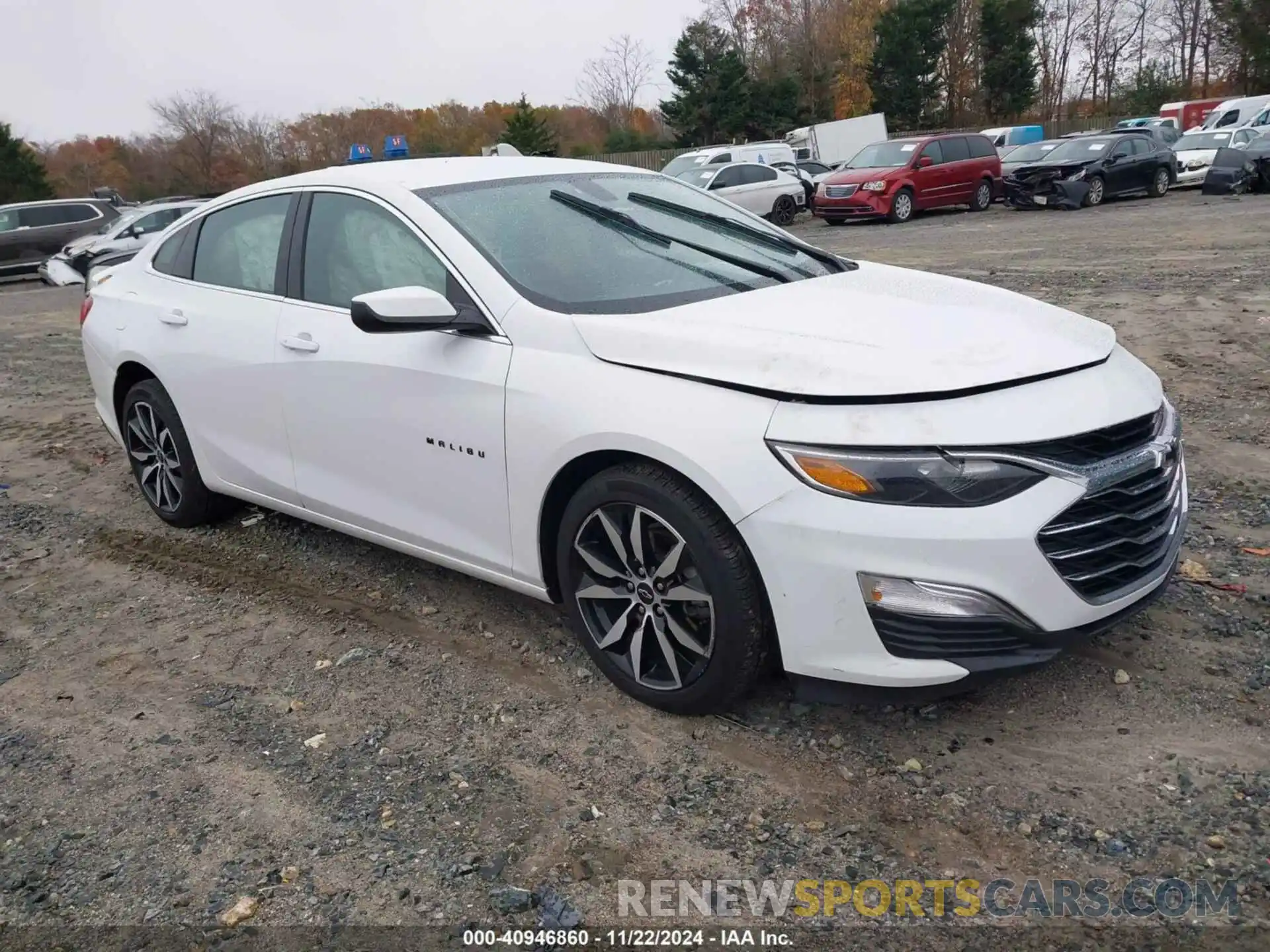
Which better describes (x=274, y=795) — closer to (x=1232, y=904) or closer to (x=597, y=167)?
(x=1232, y=904)

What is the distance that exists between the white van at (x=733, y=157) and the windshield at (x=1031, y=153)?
5686 millimetres

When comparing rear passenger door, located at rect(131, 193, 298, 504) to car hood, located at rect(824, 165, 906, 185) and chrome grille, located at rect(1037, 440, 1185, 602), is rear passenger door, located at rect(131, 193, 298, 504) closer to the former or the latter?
chrome grille, located at rect(1037, 440, 1185, 602)

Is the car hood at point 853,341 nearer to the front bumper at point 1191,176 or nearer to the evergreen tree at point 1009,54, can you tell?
the front bumper at point 1191,176

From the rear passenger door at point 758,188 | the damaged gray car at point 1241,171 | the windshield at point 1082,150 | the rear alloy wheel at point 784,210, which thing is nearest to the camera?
the damaged gray car at point 1241,171

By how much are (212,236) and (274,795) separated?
2.78 m

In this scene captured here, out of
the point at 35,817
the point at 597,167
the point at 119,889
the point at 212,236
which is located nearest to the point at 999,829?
the point at 119,889

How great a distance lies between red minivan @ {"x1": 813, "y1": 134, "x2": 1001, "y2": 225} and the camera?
2000 cm

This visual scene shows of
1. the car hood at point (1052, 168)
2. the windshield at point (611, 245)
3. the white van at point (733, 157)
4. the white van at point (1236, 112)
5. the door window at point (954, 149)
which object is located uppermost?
the white van at point (1236, 112)

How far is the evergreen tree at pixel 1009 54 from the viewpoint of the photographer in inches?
2111

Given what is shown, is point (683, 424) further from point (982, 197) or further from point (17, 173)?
point (17, 173)

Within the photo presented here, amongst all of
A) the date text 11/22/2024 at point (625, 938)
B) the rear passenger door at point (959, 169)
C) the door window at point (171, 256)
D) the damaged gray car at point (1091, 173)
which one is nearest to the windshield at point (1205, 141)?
the damaged gray car at point (1091, 173)

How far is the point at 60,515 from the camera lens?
550cm

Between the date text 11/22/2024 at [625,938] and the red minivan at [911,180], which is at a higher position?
the red minivan at [911,180]

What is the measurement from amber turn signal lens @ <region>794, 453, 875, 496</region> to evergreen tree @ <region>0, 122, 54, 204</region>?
50553 millimetres
